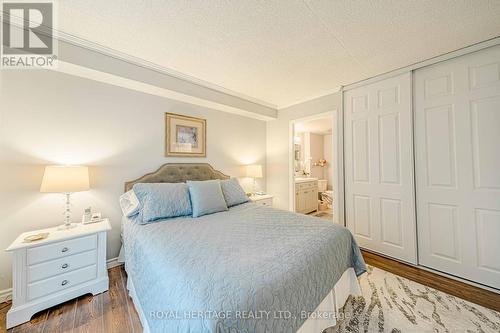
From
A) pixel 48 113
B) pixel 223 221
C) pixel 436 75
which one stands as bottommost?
pixel 223 221

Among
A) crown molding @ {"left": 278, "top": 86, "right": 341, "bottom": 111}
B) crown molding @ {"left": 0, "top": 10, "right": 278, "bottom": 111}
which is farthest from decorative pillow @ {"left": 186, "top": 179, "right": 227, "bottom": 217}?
crown molding @ {"left": 278, "top": 86, "right": 341, "bottom": 111}

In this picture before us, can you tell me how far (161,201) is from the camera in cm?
203

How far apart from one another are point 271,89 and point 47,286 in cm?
347

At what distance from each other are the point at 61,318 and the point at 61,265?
41 centimetres

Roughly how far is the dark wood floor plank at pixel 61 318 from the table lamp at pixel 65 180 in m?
0.69

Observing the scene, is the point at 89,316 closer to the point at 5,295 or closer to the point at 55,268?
the point at 55,268

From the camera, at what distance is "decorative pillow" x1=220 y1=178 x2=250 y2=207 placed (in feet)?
8.44

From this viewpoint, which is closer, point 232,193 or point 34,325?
point 34,325

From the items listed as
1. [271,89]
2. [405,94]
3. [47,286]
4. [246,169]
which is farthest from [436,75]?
[47,286]

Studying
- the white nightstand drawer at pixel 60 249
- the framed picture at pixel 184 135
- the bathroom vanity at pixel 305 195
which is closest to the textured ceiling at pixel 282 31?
the framed picture at pixel 184 135

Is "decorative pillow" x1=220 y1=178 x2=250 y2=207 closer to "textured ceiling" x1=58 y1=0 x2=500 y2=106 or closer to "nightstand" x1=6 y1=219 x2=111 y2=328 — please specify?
"nightstand" x1=6 y1=219 x2=111 y2=328

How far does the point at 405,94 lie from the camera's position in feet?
8.02

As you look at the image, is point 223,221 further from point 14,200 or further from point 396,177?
point 396,177

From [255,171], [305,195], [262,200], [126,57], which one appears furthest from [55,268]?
[305,195]
